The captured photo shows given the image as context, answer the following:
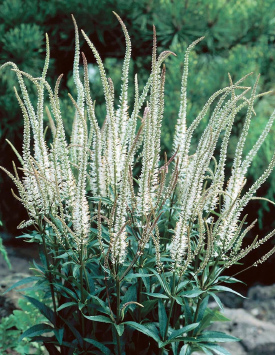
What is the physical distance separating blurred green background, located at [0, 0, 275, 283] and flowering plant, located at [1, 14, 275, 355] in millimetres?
1688

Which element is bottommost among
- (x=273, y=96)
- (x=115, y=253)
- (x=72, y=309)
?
(x=72, y=309)

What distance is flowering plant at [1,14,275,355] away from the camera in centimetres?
153

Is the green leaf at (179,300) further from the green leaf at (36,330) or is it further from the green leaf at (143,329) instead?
the green leaf at (36,330)

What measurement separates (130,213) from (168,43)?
2356 millimetres

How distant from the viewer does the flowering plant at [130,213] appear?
1528mm

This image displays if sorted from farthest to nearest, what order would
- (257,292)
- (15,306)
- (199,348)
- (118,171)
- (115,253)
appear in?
(257,292), (15,306), (199,348), (118,171), (115,253)

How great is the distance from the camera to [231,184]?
168cm

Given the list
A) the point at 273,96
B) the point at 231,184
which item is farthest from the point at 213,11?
the point at 231,184

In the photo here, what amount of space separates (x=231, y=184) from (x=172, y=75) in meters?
1.98

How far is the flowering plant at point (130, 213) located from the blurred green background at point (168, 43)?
5.54 ft

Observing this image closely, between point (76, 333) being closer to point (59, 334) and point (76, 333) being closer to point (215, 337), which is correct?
point (59, 334)

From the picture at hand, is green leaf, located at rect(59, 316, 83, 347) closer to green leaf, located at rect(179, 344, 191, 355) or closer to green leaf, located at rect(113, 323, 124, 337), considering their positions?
green leaf, located at rect(113, 323, 124, 337)

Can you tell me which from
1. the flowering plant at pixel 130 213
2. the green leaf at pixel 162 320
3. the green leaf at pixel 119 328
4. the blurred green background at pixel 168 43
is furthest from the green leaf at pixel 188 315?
the blurred green background at pixel 168 43

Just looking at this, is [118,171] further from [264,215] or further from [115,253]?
[264,215]
